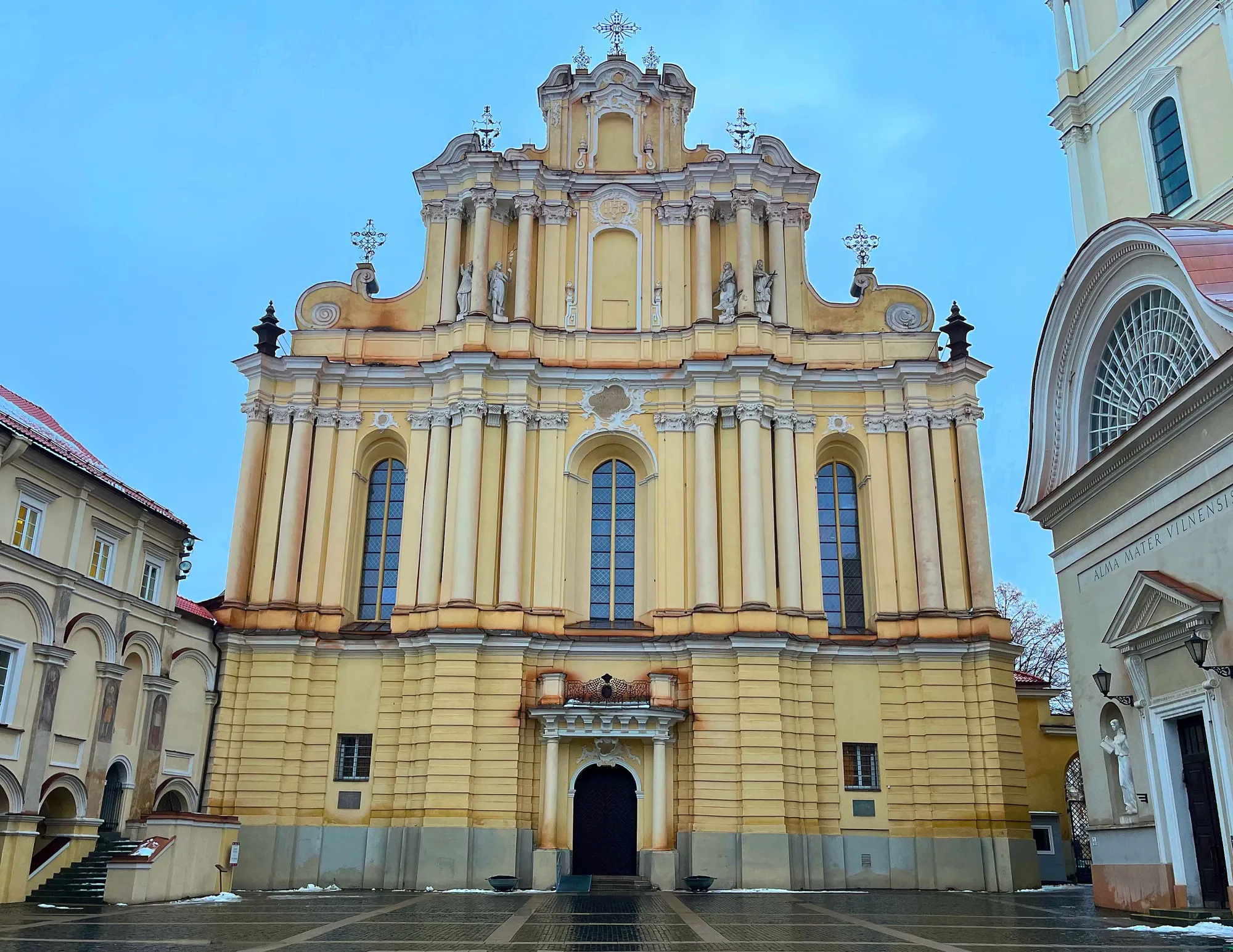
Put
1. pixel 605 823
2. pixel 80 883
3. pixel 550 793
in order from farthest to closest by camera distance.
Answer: pixel 605 823 < pixel 550 793 < pixel 80 883

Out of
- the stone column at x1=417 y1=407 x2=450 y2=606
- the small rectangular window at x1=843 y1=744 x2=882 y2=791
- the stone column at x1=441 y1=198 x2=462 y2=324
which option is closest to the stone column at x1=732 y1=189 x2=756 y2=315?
the stone column at x1=441 y1=198 x2=462 y2=324

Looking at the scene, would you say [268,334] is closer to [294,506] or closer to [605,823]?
[294,506]

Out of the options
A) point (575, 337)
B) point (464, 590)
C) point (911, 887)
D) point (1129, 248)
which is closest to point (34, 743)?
point (464, 590)

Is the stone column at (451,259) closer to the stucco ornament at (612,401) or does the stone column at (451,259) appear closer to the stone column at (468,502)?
the stone column at (468,502)

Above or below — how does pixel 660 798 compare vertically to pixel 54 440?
below

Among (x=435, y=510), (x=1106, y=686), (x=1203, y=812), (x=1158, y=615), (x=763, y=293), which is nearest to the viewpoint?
(x=1203, y=812)

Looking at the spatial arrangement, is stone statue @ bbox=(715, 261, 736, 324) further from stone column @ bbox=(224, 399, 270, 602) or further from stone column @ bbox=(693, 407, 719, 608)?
stone column @ bbox=(224, 399, 270, 602)

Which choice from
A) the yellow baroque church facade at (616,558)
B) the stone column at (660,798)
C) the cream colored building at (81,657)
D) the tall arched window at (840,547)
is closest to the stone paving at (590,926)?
the stone column at (660,798)

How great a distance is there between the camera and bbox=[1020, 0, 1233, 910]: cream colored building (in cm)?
1614

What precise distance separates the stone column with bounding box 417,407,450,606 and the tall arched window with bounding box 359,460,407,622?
3.98 feet

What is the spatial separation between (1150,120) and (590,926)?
18.5 meters

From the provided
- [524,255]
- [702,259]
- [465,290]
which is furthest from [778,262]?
[465,290]

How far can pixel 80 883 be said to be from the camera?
21.3 metres

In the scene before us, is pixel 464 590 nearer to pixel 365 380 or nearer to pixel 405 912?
pixel 365 380
